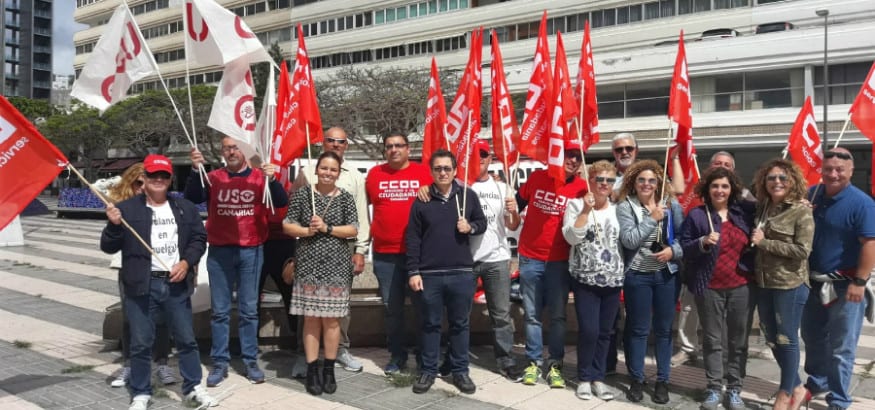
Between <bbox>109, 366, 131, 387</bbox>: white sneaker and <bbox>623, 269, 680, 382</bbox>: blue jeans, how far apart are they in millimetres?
3894

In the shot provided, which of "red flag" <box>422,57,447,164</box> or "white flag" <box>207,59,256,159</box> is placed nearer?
"white flag" <box>207,59,256,159</box>

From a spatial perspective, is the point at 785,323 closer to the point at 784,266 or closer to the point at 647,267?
the point at 784,266

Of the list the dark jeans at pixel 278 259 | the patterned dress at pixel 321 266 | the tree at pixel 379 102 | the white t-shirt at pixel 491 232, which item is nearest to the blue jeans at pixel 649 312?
the white t-shirt at pixel 491 232

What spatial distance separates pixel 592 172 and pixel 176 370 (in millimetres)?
3830

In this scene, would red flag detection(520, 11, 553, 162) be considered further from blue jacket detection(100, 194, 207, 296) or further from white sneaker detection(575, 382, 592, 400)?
blue jacket detection(100, 194, 207, 296)

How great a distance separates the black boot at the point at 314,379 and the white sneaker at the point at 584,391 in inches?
77.2

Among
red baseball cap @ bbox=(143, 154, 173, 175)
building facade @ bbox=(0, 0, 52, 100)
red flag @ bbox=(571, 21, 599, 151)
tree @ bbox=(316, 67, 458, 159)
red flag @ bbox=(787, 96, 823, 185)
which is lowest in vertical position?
red baseball cap @ bbox=(143, 154, 173, 175)

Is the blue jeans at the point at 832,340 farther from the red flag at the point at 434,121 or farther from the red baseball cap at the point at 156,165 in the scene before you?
the red baseball cap at the point at 156,165

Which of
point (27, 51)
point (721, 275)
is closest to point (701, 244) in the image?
point (721, 275)

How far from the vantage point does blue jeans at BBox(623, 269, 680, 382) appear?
16.4 feet

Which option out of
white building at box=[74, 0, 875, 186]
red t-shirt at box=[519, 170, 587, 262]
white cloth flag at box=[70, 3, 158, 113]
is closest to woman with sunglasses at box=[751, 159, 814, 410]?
red t-shirt at box=[519, 170, 587, 262]

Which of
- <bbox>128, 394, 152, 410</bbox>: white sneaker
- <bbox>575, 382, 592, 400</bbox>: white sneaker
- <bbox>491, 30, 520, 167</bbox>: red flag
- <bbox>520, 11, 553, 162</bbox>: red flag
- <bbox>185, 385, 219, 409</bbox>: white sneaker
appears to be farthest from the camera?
<bbox>491, 30, 520, 167</bbox>: red flag

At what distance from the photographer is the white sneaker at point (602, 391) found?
16.6 feet

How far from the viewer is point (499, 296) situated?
5.54 metres
